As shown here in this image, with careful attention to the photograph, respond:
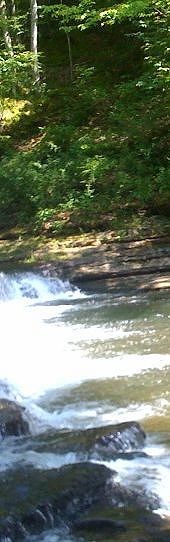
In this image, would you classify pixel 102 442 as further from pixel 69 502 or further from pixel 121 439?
pixel 69 502

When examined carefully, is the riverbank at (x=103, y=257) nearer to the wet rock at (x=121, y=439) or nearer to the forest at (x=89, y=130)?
the forest at (x=89, y=130)

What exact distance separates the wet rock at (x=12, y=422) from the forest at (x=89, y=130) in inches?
328

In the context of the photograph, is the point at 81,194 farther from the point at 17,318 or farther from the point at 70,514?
the point at 70,514

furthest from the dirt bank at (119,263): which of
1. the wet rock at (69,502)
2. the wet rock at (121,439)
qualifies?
the wet rock at (69,502)

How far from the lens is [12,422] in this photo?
6164mm

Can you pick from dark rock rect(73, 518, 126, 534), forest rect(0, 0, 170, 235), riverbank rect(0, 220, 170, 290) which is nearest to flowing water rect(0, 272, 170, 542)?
dark rock rect(73, 518, 126, 534)

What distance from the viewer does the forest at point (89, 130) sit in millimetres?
14680

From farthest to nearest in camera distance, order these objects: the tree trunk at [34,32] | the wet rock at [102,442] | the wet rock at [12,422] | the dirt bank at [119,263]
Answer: the tree trunk at [34,32]
the dirt bank at [119,263]
the wet rock at [12,422]
the wet rock at [102,442]

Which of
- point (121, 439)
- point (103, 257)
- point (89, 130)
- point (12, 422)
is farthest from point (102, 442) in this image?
point (89, 130)

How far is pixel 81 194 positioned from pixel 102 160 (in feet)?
3.06

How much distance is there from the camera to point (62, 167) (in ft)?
53.0

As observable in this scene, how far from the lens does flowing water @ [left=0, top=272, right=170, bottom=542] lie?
551cm

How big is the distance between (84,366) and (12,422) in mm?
2163

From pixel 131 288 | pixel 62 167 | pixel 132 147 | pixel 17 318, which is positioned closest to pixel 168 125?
pixel 132 147
